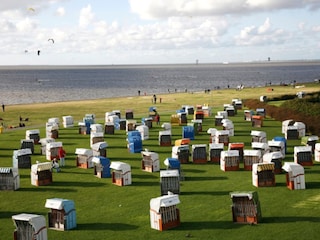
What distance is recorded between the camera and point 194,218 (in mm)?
21453

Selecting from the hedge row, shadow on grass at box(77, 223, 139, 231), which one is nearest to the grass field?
shadow on grass at box(77, 223, 139, 231)

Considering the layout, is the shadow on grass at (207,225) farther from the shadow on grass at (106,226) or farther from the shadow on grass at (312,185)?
the shadow on grass at (312,185)

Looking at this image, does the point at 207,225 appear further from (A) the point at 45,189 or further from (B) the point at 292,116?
(B) the point at 292,116

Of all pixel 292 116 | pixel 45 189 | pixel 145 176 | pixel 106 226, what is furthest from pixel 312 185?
pixel 292 116

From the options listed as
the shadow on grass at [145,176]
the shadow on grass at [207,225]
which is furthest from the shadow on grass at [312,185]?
the shadow on grass at [145,176]

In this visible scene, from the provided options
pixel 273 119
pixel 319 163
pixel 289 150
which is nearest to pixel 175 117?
pixel 273 119

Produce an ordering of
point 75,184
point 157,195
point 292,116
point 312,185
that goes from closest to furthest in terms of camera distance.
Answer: point 157,195 → point 312,185 → point 75,184 → point 292,116

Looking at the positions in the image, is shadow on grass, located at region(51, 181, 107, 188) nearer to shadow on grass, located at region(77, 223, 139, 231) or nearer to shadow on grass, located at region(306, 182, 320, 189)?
shadow on grass, located at region(77, 223, 139, 231)

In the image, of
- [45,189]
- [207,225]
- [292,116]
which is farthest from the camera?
[292,116]

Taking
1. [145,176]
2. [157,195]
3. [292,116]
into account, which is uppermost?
[292,116]

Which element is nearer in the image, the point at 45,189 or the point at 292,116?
the point at 45,189

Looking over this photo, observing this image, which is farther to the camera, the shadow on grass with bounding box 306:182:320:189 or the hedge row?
the hedge row

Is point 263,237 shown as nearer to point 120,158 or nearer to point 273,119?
point 120,158

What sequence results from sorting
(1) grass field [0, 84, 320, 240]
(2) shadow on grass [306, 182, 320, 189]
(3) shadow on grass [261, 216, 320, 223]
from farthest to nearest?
(2) shadow on grass [306, 182, 320, 189] → (3) shadow on grass [261, 216, 320, 223] → (1) grass field [0, 84, 320, 240]
